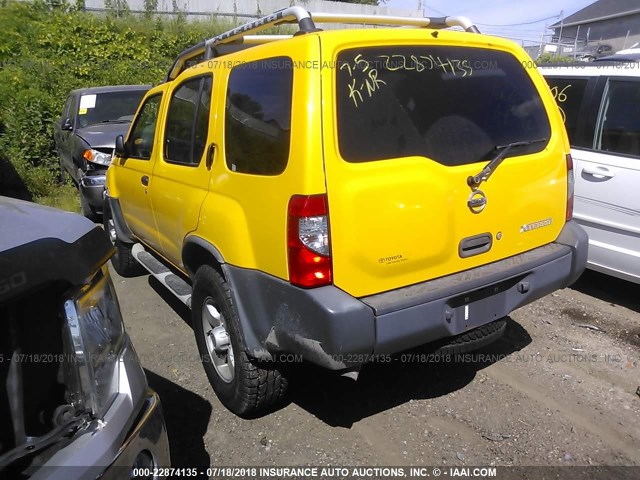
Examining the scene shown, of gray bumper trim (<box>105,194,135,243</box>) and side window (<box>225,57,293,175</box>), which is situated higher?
side window (<box>225,57,293,175</box>)

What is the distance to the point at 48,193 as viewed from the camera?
8.55 metres

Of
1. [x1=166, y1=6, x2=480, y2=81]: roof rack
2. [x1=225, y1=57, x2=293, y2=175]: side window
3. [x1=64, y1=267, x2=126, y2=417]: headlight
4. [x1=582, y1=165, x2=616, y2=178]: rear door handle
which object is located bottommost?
[x1=582, y1=165, x2=616, y2=178]: rear door handle

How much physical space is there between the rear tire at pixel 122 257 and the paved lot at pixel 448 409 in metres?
1.45

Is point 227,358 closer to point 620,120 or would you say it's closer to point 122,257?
point 122,257

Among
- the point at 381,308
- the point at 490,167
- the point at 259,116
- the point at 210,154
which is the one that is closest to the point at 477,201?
the point at 490,167

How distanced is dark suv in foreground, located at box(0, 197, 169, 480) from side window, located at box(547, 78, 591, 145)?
163 inches

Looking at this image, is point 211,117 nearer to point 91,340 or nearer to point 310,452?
point 91,340

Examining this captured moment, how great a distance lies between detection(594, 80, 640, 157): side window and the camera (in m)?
4.03

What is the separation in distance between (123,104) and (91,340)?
7.27 meters

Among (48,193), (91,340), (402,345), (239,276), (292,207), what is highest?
(292,207)

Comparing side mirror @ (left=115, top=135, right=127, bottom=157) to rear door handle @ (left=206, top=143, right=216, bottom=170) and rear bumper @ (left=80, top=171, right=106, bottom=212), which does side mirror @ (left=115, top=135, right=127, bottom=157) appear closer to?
rear door handle @ (left=206, top=143, right=216, bottom=170)

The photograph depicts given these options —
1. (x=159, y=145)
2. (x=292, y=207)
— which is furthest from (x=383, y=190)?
(x=159, y=145)

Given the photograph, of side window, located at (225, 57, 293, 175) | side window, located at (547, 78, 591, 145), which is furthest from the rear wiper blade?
side window, located at (547, 78, 591, 145)

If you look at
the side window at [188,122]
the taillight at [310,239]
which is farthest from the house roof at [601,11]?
the taillight at [310,239]
